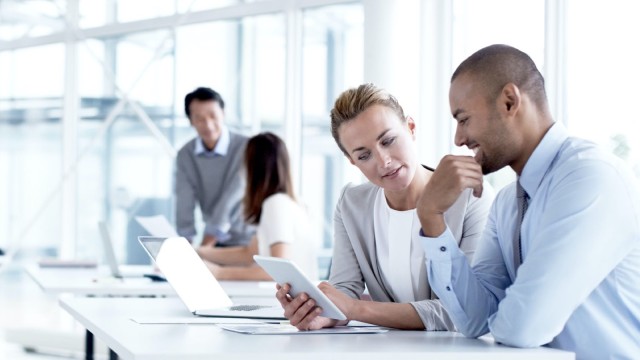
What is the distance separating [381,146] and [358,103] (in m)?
0.14

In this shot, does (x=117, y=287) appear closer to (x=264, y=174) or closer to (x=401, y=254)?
(x=264, y=174)

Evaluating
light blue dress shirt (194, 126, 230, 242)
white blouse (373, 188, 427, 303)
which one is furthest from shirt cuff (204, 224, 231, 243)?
white blouse (373, 188, 427, 303)

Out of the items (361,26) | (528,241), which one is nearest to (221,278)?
(528,241)

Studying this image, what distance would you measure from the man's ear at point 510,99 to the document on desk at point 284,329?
65 cm

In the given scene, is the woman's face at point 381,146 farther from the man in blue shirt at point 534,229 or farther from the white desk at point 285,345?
the white desk at point 285,345

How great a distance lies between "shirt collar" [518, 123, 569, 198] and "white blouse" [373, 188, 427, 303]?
0.64m

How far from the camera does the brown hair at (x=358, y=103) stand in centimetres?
283

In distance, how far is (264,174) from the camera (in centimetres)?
466

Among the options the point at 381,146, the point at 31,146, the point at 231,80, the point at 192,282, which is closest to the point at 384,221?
the point at 381,146

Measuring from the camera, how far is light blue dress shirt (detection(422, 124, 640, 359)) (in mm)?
2129

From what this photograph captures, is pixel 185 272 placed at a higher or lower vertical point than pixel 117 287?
higher

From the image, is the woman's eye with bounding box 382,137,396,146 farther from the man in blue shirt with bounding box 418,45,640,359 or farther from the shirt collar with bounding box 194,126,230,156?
the shirt collar with bounding box 194,126,230,156

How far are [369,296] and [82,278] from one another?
2197 mm

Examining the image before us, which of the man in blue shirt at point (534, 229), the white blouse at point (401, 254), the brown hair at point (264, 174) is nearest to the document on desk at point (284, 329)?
the man in blue shirt at point (534, 229)
